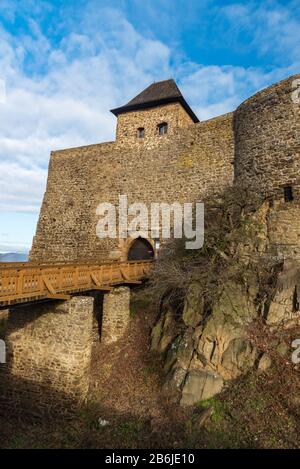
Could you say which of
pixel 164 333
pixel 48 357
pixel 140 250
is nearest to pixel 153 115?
pixel 140 250

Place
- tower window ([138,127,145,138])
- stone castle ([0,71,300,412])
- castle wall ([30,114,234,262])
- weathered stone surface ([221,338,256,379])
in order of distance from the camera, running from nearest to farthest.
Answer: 1. weathered stone surface ([221,338,256,379])
2. stone castle ([0,71,300,412])
3. castle wall ([30,114,234,262])
4. tower window ([138,127,145,138])

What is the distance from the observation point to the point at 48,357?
8.83 m

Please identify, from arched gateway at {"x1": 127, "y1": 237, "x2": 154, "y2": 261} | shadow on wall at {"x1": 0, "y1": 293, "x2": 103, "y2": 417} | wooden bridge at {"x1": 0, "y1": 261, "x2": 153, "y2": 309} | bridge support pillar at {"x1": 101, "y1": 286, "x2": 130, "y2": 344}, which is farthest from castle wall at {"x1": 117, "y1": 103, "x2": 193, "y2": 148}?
shadow on wall at {"x1": 0, "y1": 293, "x2": 103, "y2": 417}

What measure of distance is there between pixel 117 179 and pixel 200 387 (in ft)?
44.9

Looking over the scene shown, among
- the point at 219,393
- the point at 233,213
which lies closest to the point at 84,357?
the point at 219,393

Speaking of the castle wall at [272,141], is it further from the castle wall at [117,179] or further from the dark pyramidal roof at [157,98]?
the dark pyramidal roof at [157,98]

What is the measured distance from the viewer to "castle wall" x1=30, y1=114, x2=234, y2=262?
15398mm

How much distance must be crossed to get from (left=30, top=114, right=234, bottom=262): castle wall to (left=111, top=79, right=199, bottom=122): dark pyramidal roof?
2202mm

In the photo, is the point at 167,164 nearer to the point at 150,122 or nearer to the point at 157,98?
the point at 150,122

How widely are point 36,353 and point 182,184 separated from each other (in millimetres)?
11023

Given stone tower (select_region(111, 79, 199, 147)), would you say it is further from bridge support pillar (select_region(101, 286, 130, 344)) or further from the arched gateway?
bridge support pillar (select_region(101, 286, 130, 344))

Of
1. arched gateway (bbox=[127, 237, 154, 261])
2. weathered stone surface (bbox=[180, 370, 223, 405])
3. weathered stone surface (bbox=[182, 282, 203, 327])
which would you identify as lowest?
weathered stone surface (bbox=[180, 370, 223, 405])

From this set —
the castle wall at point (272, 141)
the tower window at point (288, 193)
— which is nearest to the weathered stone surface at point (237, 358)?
the tower window at point (288, 193)

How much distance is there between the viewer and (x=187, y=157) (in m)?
16.3
